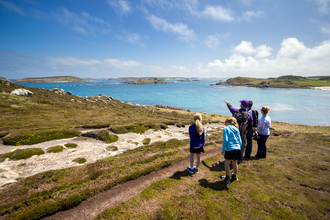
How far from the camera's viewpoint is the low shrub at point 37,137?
12812 millimetres

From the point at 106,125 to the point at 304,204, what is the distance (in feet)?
70.7

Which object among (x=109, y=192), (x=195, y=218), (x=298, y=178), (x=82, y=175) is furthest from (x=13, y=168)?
(x=298, y=178)

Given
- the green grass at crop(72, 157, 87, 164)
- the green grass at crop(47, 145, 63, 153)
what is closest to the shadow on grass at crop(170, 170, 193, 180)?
the green grass at crop(72, 157, 87, 164)

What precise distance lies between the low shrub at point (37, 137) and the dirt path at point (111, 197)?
1103cm

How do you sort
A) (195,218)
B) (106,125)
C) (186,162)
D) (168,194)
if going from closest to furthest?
(195,218)
(168,194)
(186,162)
(106,125)

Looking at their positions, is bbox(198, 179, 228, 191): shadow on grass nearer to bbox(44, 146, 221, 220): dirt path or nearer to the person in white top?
bbox(44, 146, 221, 220): dirt path

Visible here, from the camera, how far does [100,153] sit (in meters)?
12.7

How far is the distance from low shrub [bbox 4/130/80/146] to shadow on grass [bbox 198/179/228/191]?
1531 cm

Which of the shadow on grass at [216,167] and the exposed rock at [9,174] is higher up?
the exposed rock at [9,174]

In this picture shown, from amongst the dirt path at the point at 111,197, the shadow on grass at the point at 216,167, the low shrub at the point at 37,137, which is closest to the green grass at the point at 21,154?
the low shrub at the point at 37,137

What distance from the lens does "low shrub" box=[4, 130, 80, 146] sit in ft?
42.0

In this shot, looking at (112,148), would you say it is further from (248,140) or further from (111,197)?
(248,140)

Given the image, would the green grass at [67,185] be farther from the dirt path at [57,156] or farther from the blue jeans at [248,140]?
the blue jeans at [248,140]

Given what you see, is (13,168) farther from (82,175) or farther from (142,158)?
(142,158)
